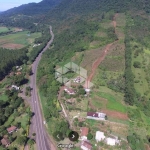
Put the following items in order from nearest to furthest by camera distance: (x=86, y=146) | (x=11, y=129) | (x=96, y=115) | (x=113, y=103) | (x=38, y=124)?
(x=86, y=146) < (x=11, y=129) < (x=38, y=124) < (x=96, y=115) < (x=113, y=103)

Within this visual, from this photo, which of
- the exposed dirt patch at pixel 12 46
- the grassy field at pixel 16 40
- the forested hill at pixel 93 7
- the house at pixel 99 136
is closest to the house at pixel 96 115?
the house at pixel 99 136

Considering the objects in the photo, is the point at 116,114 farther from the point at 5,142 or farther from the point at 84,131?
the point at 5,142

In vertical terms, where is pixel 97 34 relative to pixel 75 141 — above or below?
above

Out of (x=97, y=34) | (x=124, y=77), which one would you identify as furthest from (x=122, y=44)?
(x=124, y=77)

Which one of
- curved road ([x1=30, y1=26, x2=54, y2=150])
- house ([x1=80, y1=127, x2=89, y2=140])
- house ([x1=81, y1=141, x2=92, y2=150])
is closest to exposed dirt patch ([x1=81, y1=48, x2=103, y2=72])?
curved road ([x1=30, y1=26, x2=54, y2=150])

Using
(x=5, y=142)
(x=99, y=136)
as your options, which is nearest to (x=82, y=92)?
(x=99, y=136)

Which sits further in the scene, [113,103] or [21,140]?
[113,103]

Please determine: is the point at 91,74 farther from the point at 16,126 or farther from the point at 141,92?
the point at 16,126
